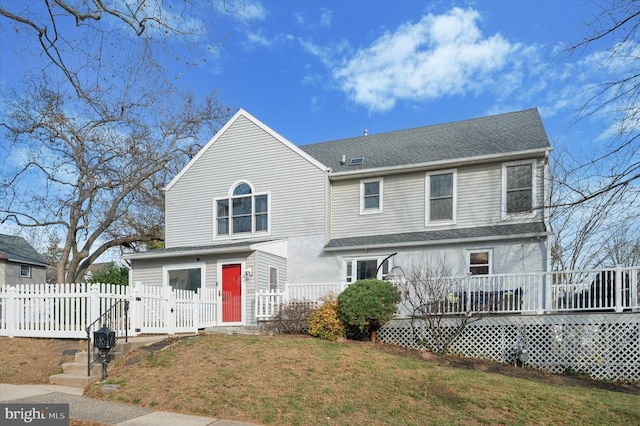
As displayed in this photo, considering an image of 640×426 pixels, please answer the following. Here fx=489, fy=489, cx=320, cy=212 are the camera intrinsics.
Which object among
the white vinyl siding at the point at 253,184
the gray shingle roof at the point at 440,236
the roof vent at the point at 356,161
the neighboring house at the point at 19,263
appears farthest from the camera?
the neighboring house at the point at 19,263

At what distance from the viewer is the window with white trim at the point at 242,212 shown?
17.8 meters

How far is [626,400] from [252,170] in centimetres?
1330

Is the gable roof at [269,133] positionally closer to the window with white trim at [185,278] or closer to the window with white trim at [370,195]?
the window with white trim at [370,195]

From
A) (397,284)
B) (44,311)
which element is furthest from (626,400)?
(44,311)

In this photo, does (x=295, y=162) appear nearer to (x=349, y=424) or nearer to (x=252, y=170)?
(x=252, y=170)

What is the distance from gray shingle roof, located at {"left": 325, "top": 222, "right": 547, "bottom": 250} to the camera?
1419 centimetres

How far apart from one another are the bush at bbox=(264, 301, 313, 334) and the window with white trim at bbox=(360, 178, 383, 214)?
4.92 meters

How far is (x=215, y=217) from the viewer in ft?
60.3

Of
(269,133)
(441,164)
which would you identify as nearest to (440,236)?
(441,164)

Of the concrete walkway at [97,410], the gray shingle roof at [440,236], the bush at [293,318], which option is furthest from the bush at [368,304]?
the concrete walkway at [97,410]

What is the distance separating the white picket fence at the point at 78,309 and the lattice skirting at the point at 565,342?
651 cm

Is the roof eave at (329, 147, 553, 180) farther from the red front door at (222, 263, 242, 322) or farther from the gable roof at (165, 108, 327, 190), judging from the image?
the red front door at (222, 263, 242, 322)

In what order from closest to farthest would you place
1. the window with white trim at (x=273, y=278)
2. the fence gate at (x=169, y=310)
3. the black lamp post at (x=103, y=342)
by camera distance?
the black lamp post at (x=103, y=342) < the fence gate at (x=169, y=310) < the window with white trim at (x=273, y=278)

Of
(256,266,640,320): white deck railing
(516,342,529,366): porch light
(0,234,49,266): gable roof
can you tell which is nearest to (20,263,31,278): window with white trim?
(0,234,49,266): gable roof
